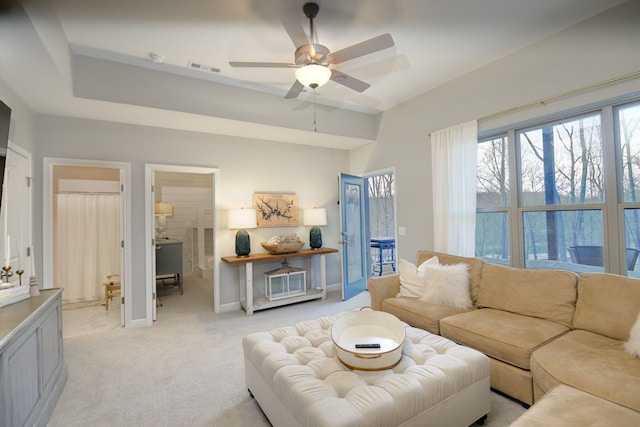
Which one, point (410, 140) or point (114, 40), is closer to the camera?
point (114, 40)

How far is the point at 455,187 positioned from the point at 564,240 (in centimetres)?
117

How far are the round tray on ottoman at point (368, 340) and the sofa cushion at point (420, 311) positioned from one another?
73 cm

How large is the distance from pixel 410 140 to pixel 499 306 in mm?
2493

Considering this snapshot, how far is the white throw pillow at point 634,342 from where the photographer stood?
1725 millimetres

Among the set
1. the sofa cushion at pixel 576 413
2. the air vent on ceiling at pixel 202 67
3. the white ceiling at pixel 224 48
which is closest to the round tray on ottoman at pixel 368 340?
the sofa cushion at pixel 576 413

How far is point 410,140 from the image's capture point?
424 centimetres

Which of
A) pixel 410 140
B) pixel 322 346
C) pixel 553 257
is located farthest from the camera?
pixel 410 140

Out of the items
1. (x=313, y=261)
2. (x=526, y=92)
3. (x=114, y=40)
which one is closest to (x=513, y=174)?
(x=526, y=92)

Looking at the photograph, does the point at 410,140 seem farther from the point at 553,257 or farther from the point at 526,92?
the point at 553,257

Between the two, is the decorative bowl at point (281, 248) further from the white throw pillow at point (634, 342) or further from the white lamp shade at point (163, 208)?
the white throw pillow at point (634, 342)

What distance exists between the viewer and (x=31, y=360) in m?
1.79

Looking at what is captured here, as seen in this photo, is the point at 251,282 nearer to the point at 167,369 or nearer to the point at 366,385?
the point at 167,369

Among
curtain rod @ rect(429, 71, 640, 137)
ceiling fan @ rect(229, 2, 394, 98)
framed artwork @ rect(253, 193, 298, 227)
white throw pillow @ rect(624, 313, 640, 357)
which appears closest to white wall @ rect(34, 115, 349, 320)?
framed artwork @ rect(253, 193, 298, 227)

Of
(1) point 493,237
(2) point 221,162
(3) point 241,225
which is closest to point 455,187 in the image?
(1) point 493,237
